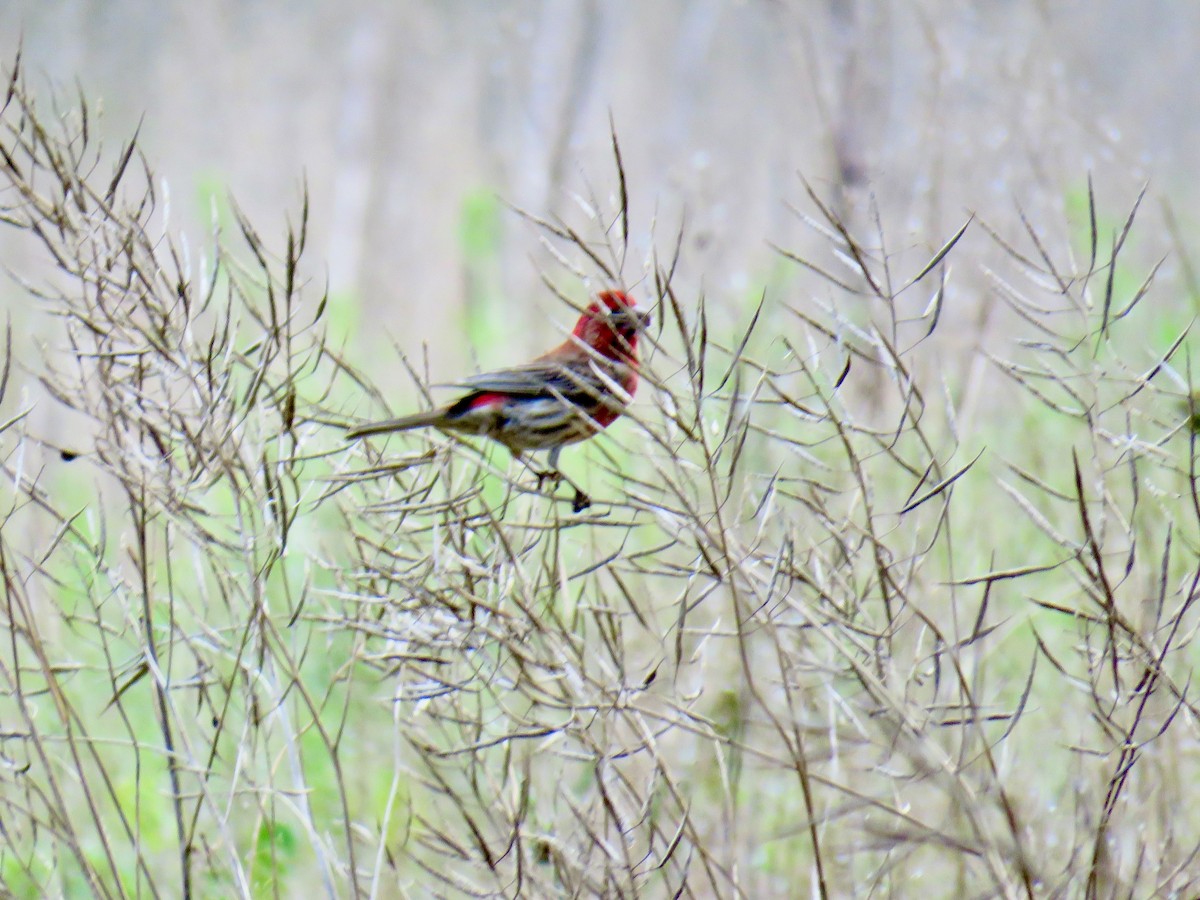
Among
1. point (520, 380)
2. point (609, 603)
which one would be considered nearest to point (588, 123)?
point (520, 380)

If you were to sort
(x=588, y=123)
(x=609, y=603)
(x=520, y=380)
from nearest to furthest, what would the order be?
(x=609, y=603)
(x=520, y=380)
(x=588, y=123)

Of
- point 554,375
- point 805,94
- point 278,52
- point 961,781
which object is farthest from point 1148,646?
point 278,52

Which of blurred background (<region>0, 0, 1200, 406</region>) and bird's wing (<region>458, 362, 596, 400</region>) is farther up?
blurred background (<region>0, 0, 1200, 406</region>)

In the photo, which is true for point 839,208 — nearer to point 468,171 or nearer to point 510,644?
point 510,644

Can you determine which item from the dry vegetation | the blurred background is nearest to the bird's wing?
the dry vegetation

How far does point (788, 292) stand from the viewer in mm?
6402

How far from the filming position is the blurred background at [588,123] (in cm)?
529

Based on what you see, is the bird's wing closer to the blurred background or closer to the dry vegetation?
the dry vegetation

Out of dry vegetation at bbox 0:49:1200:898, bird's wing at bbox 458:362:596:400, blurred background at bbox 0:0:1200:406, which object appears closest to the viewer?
dry vegetation at bbox 0:49:1200:898

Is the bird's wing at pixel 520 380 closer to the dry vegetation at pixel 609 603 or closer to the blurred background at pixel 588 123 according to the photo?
the dry vegetation at pixel 609 603

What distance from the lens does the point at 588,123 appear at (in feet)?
38.1

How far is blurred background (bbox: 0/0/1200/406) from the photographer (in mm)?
5289

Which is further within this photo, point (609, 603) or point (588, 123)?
point (588, 123)

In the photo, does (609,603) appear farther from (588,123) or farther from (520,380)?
(588,123)
